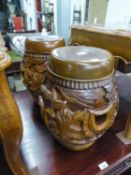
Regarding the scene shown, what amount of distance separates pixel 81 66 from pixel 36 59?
266 millimetres

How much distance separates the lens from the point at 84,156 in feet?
1.73

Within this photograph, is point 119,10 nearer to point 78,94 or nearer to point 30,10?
point 78,94

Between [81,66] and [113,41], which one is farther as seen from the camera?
[113,41]

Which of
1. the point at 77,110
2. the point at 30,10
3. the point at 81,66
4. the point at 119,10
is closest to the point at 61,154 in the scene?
the point at 77,110

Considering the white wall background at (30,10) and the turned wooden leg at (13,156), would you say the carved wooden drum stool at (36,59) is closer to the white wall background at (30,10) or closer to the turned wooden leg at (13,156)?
the turned wooden leg at (13,156)

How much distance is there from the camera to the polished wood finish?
1.88ft

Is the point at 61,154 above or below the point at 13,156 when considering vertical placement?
below

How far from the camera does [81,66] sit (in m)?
0.41

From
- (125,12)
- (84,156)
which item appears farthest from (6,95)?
(125,12)

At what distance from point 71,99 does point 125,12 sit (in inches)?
64.2

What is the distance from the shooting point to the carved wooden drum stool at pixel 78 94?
418 millimetres

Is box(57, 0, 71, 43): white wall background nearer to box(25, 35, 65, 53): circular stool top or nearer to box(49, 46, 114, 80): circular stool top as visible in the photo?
box(25, 35, 65, 53): circular stool top

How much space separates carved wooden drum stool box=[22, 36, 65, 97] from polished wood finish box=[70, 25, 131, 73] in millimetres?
152

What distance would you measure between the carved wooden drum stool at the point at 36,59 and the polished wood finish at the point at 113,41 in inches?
6.0
